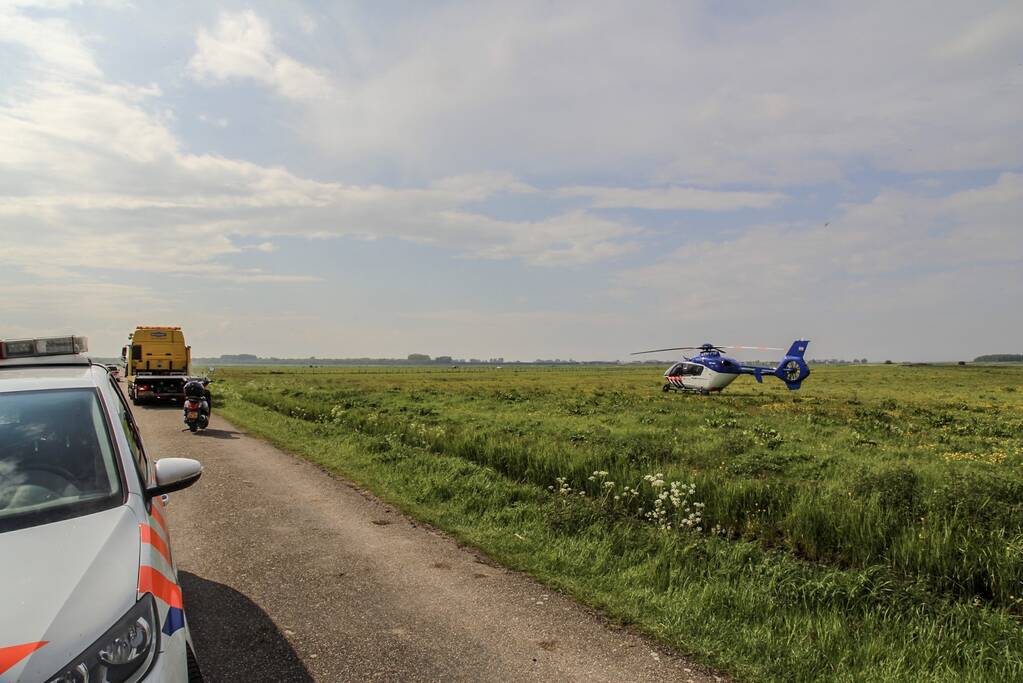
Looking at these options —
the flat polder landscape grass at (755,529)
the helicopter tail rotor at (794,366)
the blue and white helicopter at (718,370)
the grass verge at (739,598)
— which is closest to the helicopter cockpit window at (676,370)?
the blue and white helicopter at (718,370)

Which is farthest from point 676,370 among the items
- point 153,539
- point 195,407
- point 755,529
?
point 153,539

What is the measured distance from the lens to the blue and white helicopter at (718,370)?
35.5 meters

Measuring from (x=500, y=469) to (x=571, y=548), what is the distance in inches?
216

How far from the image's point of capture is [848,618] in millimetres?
6035

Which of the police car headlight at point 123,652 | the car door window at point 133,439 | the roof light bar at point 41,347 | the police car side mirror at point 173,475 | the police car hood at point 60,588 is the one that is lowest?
the police car headlight at point 123,652

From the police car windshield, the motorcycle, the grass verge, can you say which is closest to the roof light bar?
the police car windshield

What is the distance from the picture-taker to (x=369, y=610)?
228 inches

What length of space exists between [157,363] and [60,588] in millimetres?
31432

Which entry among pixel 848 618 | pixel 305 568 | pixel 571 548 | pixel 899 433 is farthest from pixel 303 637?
pixel 899 433

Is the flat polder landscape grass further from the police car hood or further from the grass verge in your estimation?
the police car hood

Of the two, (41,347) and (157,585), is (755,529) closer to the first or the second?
(157,585)

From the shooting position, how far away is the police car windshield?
3512 mm

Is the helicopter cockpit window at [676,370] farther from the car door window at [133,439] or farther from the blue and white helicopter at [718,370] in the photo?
the car door window at [133,439]

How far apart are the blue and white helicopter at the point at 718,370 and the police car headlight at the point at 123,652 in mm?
34605
